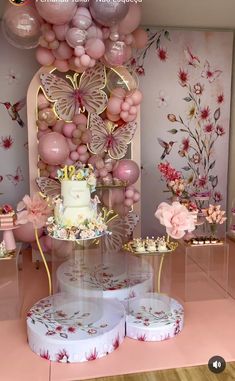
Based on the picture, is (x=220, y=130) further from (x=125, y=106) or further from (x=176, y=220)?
(x=176, y=220)

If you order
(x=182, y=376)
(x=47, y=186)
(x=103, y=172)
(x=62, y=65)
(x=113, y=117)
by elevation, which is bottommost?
(x=182, y=376)

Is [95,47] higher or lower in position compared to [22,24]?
lower

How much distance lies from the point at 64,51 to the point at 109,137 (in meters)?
0.86

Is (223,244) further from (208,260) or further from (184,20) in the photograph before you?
(184,20)

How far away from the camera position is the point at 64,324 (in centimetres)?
243

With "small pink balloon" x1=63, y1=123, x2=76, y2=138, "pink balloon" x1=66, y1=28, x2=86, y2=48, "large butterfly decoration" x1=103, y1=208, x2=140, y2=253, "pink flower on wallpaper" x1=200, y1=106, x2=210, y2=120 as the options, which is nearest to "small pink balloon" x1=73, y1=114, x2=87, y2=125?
"small pink balloon" x1=63, y1=123, x2=76, y2=138

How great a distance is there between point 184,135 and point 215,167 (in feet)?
1.84

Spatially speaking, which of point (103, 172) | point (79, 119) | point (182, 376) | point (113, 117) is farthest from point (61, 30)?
point (182, 376)

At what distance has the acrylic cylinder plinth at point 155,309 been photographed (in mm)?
2492

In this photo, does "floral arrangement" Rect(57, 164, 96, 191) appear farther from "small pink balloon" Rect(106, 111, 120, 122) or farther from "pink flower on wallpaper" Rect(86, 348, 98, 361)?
"small pink balloon" Rect(106, 111, 120, 122)

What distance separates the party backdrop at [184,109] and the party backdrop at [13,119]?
3.95 feet

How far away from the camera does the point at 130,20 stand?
11.1 feet

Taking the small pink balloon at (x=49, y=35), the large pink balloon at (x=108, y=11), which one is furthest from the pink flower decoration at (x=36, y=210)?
the large pink balloon at (x=108, y=11)

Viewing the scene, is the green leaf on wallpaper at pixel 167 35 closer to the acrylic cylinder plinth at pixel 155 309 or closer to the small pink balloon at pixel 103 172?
the small pink balloon at pixel 103 172
